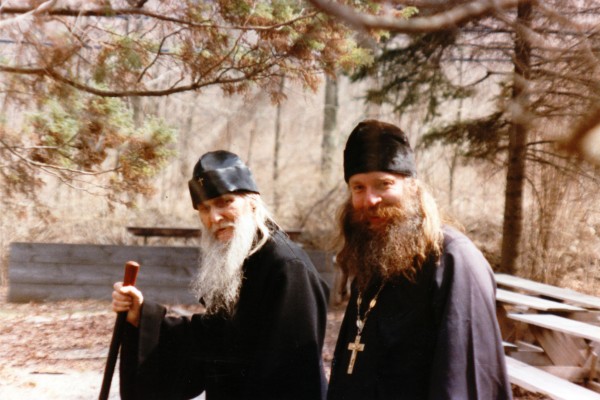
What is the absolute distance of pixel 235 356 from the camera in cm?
321

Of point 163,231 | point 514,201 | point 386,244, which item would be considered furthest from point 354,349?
point 163,231

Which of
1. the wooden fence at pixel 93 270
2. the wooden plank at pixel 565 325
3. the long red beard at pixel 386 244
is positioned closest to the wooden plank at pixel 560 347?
the wooden plank at pixel 565 325

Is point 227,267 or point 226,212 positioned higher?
point 226,212

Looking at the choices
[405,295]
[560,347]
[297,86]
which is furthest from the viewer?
[297,86]

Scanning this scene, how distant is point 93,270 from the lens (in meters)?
10.7

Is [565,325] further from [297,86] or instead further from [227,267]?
[297,86]

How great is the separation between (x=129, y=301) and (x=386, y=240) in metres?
1.48

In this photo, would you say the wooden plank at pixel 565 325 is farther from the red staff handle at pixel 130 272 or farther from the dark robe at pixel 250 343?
the red staff handle at pixel 130 272

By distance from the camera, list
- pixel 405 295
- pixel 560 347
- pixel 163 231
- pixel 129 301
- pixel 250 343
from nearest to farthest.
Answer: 1. pixel 405 295
2. pixel 250 343
3. pixel 129 301
4. pixel 560 347
5. pixel 163 231

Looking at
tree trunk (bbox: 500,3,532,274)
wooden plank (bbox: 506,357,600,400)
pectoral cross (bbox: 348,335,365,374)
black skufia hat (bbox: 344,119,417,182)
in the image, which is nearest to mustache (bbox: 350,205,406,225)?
black skufia hat (bbox: 344,119,417,182)

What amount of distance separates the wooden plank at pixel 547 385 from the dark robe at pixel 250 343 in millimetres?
2097

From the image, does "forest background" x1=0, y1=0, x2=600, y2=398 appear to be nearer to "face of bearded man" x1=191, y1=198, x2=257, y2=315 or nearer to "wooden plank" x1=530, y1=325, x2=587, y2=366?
"face of bearded man" x1=191, y1=198, x2=257, y2=315

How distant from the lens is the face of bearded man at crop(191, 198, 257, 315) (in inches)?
131

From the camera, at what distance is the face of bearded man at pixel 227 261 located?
3316 millimetres
